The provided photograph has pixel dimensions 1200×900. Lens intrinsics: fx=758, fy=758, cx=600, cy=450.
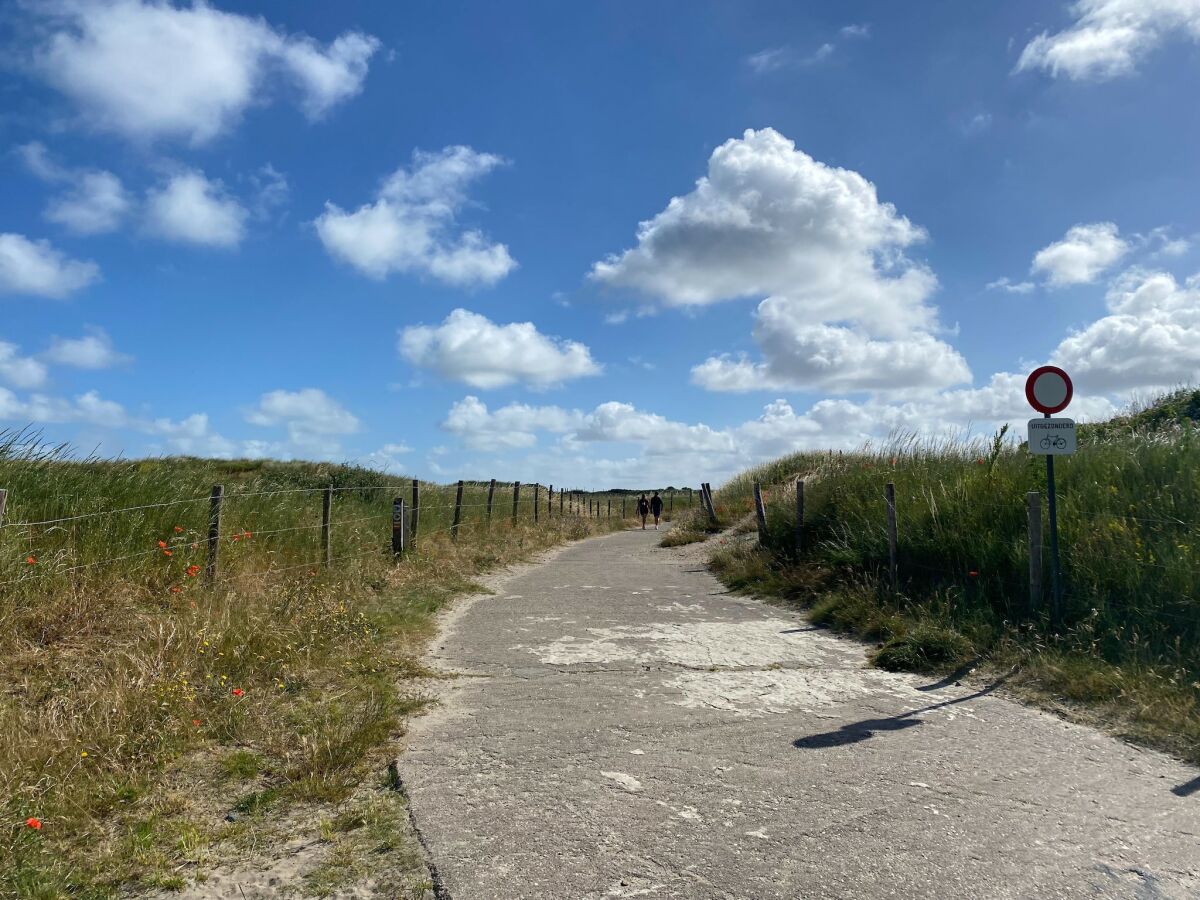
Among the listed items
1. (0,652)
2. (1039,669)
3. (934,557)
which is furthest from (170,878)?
(934,557)

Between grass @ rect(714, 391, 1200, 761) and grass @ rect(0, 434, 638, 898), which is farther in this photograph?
grass @ rect(714, 391, 1200, 761)

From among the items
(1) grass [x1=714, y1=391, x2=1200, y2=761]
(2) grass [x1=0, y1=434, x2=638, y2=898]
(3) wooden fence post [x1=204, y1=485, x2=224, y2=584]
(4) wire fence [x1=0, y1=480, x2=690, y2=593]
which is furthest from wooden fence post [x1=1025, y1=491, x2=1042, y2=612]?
(3) wooden fence post [x1=204, y1=485, x2=224, y2=584]

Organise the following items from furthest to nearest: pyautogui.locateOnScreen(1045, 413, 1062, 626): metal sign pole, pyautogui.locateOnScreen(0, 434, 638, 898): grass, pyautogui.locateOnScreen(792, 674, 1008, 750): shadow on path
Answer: pyautogui.locateOnScreen(1045, 413, 1062, 626): metal sign pole → pyautogui.locateOnScreen(792, 674, 1008, 750): shadow on path → pyautogui.locateOnScreen(0, 434, 638, 898): grass

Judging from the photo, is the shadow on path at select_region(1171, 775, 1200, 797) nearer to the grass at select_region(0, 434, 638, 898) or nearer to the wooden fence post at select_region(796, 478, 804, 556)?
the grass at select_region(0, 434, 638, 898)

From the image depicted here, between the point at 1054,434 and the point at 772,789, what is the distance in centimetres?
508

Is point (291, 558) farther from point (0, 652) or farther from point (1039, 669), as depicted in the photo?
point (1039, 669)

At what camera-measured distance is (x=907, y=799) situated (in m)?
3.93

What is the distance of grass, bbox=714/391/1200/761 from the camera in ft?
19.1

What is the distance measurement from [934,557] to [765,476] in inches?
780

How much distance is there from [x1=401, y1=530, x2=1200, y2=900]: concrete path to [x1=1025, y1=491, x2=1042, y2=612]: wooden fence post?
1.77 m

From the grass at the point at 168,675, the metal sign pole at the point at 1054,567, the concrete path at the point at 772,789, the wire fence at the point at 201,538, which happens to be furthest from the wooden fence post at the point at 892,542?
the wire fence at the point at 201,538

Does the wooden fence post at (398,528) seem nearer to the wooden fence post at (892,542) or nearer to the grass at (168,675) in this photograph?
the grass at (168,675)

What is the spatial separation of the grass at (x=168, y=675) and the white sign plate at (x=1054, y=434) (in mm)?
6099

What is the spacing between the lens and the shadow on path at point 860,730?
15.8ft
